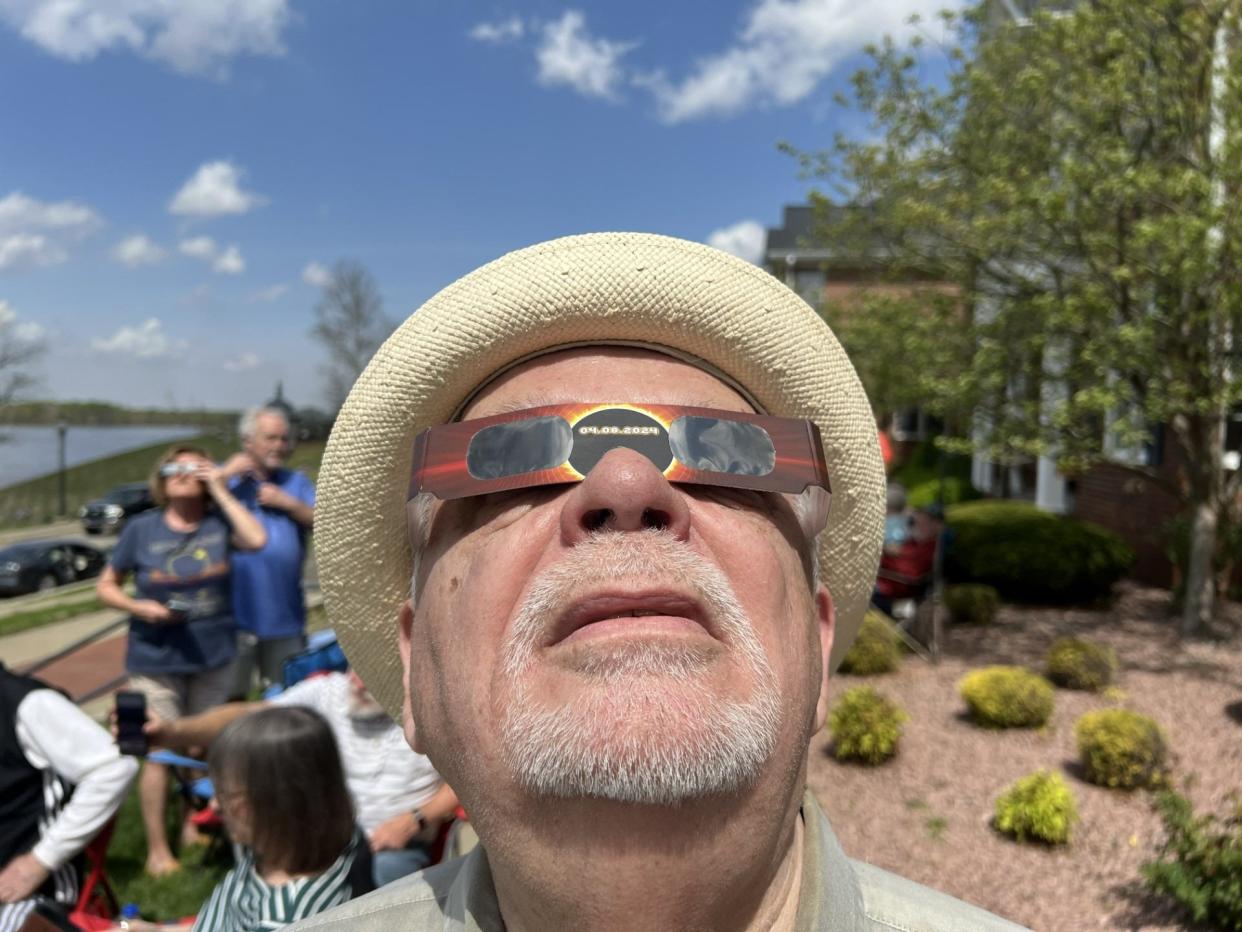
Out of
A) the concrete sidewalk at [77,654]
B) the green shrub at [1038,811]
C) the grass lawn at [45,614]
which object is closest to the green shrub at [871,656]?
the green shrub at [1038,811]

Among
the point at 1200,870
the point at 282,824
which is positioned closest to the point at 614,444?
the point at 282,824

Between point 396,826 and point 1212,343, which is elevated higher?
point 1212,343

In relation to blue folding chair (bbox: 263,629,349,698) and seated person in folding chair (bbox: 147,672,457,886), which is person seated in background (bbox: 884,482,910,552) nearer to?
blue folding chair (bbox: 263,629,349,698)

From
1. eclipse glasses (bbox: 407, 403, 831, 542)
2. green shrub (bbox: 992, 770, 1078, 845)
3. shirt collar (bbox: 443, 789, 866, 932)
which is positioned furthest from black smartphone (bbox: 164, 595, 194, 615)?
green shrub (bbox: 992, 770, 1078, 845)

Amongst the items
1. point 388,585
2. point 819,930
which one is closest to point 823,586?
point 819,930

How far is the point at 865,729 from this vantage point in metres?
5.27

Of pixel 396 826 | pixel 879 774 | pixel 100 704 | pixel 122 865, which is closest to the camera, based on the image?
pixel 396 826

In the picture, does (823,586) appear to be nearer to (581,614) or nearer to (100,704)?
(581,614)

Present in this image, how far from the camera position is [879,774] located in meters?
5.27

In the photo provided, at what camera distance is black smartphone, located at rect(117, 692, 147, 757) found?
9.17 feet

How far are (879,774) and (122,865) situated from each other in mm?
4270

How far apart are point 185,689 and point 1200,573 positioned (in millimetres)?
8213

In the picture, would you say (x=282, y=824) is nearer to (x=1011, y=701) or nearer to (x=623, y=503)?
(x=623, y=503)

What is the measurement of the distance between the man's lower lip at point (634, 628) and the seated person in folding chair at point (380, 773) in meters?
2.74
